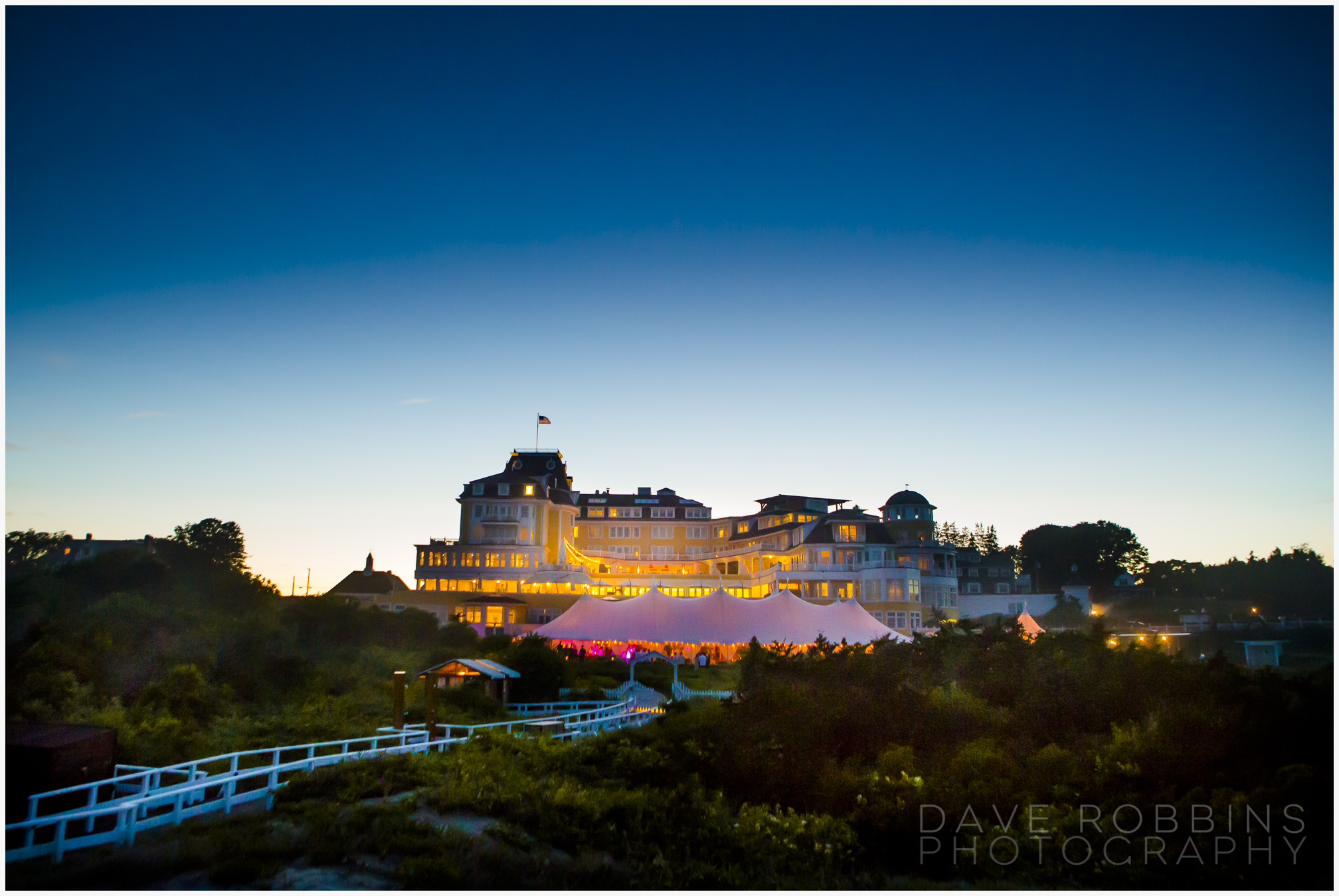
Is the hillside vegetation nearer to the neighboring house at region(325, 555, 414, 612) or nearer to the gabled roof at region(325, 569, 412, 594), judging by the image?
the neighboring house at region(325, 555, 414, 612)

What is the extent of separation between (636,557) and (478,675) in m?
47.8

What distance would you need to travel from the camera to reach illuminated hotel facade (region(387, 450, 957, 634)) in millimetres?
55844

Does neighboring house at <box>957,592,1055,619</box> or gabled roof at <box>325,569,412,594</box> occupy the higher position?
gabled roof at <box>325,569,412,594</box>

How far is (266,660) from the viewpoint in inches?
940

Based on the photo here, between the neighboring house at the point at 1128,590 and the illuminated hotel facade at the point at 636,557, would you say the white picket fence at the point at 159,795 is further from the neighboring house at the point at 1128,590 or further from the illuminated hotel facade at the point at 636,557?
the neighboring house at the point at 1128,590

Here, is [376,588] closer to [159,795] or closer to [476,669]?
[476,669]

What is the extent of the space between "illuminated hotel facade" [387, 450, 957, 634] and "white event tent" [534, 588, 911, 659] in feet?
58.0

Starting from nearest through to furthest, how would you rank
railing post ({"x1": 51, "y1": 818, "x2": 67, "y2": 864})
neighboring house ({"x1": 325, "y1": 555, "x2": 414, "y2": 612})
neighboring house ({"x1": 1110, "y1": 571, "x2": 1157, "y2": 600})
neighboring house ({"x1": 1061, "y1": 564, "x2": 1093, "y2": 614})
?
railing post ({"x1": 51, "y1": 818, "x2": 67, "y2": 864}), neighboring house ({"x1": 325, "y1": 555, "x2": 414, "y2": 612}), neighboring house ({"x1": 1061, "y1": 564, "x2": 1093, "y2": 614}), neighboring house ({"x1": 1110, "y1": 571, "x2": 1157, "y2": 600})

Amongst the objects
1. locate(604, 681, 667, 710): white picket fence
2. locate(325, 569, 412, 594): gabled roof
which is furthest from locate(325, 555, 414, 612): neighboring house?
locate(604, 681, 667, 710): white picket fence

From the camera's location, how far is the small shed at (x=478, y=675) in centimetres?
2411

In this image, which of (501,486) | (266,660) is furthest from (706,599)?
(501,486)

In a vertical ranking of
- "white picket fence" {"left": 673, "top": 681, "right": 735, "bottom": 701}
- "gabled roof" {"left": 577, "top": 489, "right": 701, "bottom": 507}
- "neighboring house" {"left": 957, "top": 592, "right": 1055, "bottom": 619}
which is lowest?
"white picket fence" {"left": 673, "top": 681, "right": 735, "bottom": 701}

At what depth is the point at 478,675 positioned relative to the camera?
24766 millimetres

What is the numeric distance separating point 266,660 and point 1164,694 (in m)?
22.9
